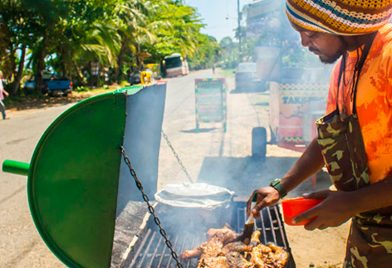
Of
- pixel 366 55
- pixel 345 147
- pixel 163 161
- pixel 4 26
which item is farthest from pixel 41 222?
pixel 4 26

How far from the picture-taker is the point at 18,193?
21.5ft

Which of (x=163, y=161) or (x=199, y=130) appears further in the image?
(x=199, y=130)

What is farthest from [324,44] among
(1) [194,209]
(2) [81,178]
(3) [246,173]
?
(3) [246,173]

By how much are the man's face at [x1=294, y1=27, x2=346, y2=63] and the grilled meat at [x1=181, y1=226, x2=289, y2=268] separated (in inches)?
64.9

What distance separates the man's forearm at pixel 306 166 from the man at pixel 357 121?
11.8 inches

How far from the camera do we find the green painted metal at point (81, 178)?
2.19 meters

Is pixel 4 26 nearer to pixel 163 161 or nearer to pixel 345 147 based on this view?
pixel 163 161

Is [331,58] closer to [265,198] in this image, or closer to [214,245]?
[265,198]

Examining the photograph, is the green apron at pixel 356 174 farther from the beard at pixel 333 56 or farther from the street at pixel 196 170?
the street at pixel 196 170

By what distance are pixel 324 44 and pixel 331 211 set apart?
0.63 meters

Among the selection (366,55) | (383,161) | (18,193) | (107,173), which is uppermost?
(366,55)

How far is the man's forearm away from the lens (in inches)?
78.3

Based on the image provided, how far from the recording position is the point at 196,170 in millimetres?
7473

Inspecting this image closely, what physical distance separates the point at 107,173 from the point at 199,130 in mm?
9641
